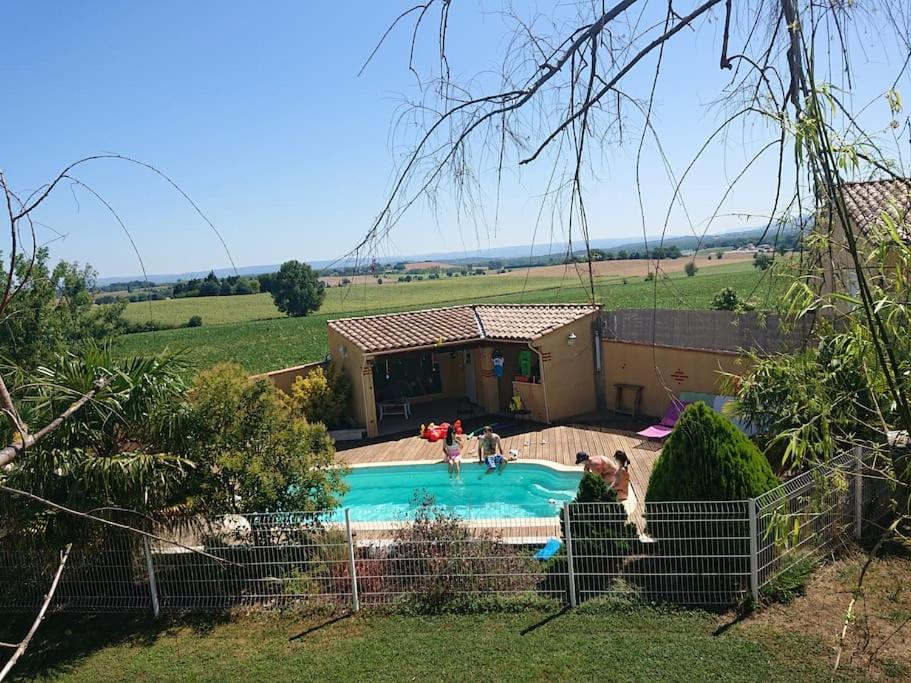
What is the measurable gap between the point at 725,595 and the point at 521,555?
7.53ft

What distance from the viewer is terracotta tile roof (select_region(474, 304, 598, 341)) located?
17906 mm

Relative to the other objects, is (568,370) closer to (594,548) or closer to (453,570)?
(594,548)

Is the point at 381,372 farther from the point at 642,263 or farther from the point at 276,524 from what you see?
the point at 642,263

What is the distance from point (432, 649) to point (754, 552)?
3520mm

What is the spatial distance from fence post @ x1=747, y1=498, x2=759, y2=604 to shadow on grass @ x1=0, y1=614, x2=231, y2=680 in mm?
5988

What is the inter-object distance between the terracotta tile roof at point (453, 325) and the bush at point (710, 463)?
9073mm

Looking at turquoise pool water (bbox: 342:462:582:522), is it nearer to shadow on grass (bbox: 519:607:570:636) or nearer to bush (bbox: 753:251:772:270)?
shadow on grass (bbox: 519:607:570:636)

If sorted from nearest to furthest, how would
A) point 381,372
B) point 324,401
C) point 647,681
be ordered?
point 647,681, point 324,401, point 381,372

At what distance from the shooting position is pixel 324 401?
694 inches

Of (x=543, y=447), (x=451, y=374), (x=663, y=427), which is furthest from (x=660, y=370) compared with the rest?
(x=451, y=374)

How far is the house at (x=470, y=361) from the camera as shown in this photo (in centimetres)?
1755

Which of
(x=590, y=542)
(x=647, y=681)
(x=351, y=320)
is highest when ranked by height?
(x=351, y=320)

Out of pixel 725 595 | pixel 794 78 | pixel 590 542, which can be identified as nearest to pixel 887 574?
pixel 725 595

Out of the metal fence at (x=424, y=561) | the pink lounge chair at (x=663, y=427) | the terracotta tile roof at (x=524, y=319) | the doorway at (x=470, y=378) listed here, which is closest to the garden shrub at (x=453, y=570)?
the metal fence at (x=424, y=561)
